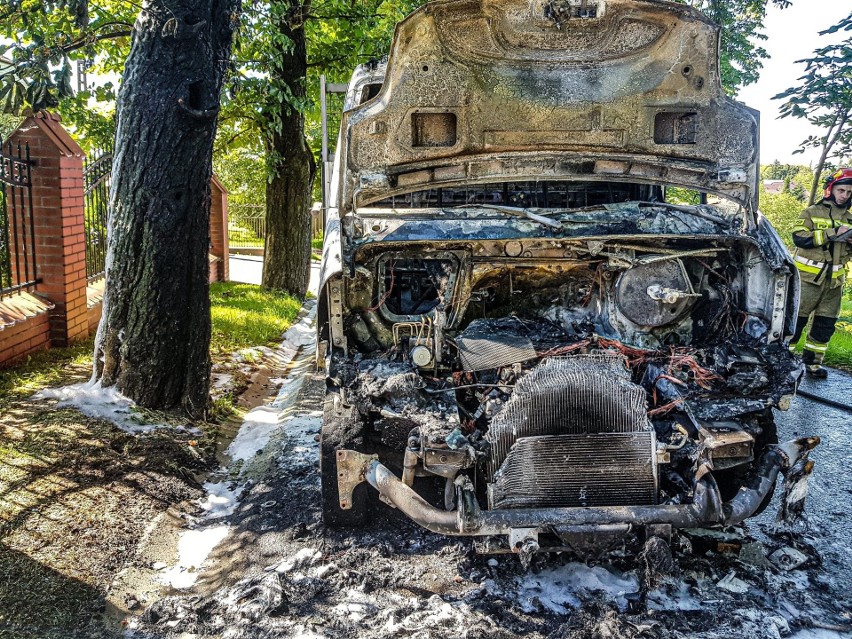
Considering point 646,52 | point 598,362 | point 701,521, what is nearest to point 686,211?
point 646,52

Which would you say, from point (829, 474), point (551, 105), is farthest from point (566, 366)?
point (829, 474)

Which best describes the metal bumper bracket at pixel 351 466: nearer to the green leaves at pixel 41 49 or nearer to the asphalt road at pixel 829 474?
the asphalt road at pixel 829 474

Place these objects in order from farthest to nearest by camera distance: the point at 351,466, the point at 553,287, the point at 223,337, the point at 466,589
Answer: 1. the point at 223,337
2. the point at 553,287
3. the point at 351,466
4. the point at 466,589

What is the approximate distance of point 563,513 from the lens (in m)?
3.33

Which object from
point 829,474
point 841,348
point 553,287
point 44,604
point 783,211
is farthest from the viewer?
point 783,211

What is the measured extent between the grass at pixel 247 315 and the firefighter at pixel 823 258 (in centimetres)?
619

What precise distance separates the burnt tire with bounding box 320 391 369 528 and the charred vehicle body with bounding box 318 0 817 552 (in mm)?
18

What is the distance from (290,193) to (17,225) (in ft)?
17.1

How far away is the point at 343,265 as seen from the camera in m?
3.87

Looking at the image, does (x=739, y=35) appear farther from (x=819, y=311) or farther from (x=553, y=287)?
(x=553, y=287)

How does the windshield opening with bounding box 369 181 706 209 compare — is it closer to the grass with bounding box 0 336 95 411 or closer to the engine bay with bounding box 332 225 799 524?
the engine bay with bounding box 332 225 799 524

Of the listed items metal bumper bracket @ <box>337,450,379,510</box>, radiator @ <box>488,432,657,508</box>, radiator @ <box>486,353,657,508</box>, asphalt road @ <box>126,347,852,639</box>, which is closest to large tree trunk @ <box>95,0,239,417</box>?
asphalt road @ <box>126,347,852,639</box>

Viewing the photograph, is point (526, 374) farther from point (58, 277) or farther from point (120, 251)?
point (58, 277)

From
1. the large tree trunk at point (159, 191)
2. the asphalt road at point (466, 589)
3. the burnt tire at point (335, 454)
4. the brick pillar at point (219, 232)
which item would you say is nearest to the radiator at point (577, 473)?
the asphalt road at point (466, 589)
